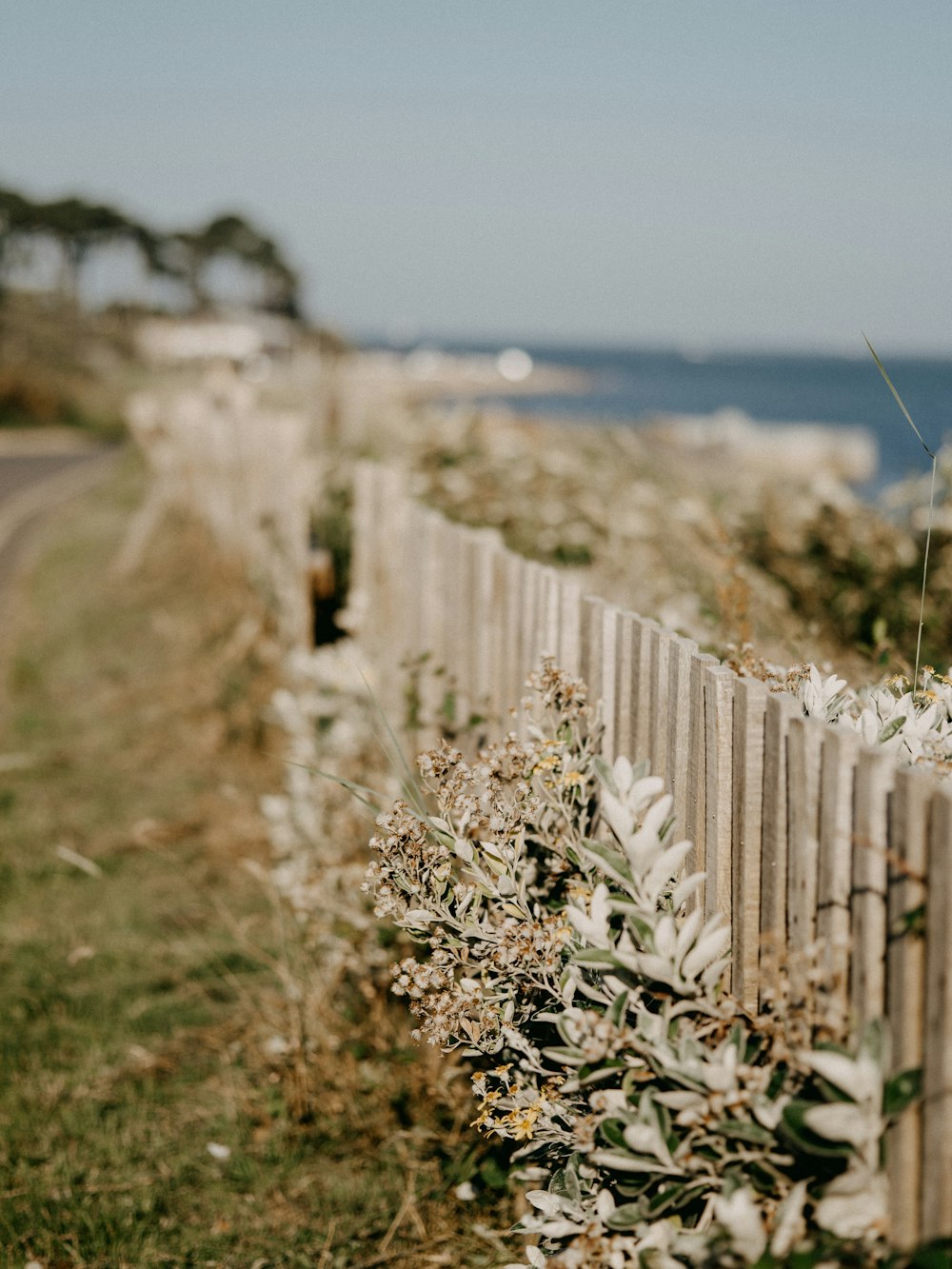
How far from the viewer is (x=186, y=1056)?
3.60 metres

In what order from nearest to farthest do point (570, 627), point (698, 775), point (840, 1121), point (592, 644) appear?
1. point (840, 1121)
2. point (698, 775)
3. point (592, 644)
4. point (570, 627)

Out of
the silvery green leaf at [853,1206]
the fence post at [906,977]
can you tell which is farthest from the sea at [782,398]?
the silvery green leaf at [853,1206]

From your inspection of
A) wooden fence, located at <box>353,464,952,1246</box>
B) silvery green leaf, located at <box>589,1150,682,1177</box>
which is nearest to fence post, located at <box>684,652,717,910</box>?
wooden fence, located at <box>353,464,952,1246</box>

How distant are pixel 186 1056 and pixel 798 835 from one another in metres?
2.45

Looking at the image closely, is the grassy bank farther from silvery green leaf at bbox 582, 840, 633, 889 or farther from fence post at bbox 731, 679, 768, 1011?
silvery green leaf at bbox 582, 840, 633, 889

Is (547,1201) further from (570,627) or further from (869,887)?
(570,627)

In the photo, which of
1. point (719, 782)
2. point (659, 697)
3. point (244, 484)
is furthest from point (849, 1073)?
point (244, 484)

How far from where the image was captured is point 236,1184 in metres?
2.97

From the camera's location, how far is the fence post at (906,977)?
1.56 metres

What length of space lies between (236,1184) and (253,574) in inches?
200

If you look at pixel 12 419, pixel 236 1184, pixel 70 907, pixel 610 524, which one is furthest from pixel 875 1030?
pixel 12 419

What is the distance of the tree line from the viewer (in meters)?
80.1

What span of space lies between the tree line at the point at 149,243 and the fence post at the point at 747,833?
79597 millimetres

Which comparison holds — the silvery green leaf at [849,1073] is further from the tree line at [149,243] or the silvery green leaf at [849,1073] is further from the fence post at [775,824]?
the tree line at [149,243]
